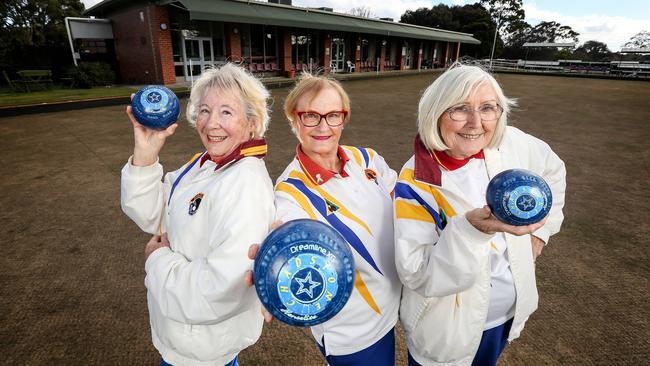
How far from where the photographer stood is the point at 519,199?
48.4 inches

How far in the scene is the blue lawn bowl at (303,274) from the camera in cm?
115

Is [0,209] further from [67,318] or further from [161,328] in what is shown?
[161,328]

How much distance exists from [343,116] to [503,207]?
3.65 feet

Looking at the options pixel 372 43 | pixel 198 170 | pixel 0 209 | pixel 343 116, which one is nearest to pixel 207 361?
pixel 198 170

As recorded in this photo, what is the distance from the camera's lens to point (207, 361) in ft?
5.42

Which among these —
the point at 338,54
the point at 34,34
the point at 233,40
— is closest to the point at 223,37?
the point at 233,40

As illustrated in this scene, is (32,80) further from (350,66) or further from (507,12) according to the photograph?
(507,12)

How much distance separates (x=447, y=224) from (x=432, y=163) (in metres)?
0.34

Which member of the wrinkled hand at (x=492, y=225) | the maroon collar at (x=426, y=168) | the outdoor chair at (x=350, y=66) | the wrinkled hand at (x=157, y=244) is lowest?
the wrinkled hand at (x=157, y=244)

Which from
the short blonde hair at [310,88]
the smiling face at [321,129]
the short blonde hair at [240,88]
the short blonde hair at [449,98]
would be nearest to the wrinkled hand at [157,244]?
the short blonde hair at [240,88]

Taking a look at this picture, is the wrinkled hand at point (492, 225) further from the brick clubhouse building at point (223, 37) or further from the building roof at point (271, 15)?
the building roof at point (271, 15)

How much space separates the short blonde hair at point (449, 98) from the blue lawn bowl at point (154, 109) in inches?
58.5

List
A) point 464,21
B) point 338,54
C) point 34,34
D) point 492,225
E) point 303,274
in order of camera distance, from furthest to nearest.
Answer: point 464,21, point 338,54, point 34,34, point 492,225, point 303,274

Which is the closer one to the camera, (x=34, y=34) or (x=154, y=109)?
(x=154, y=109)
